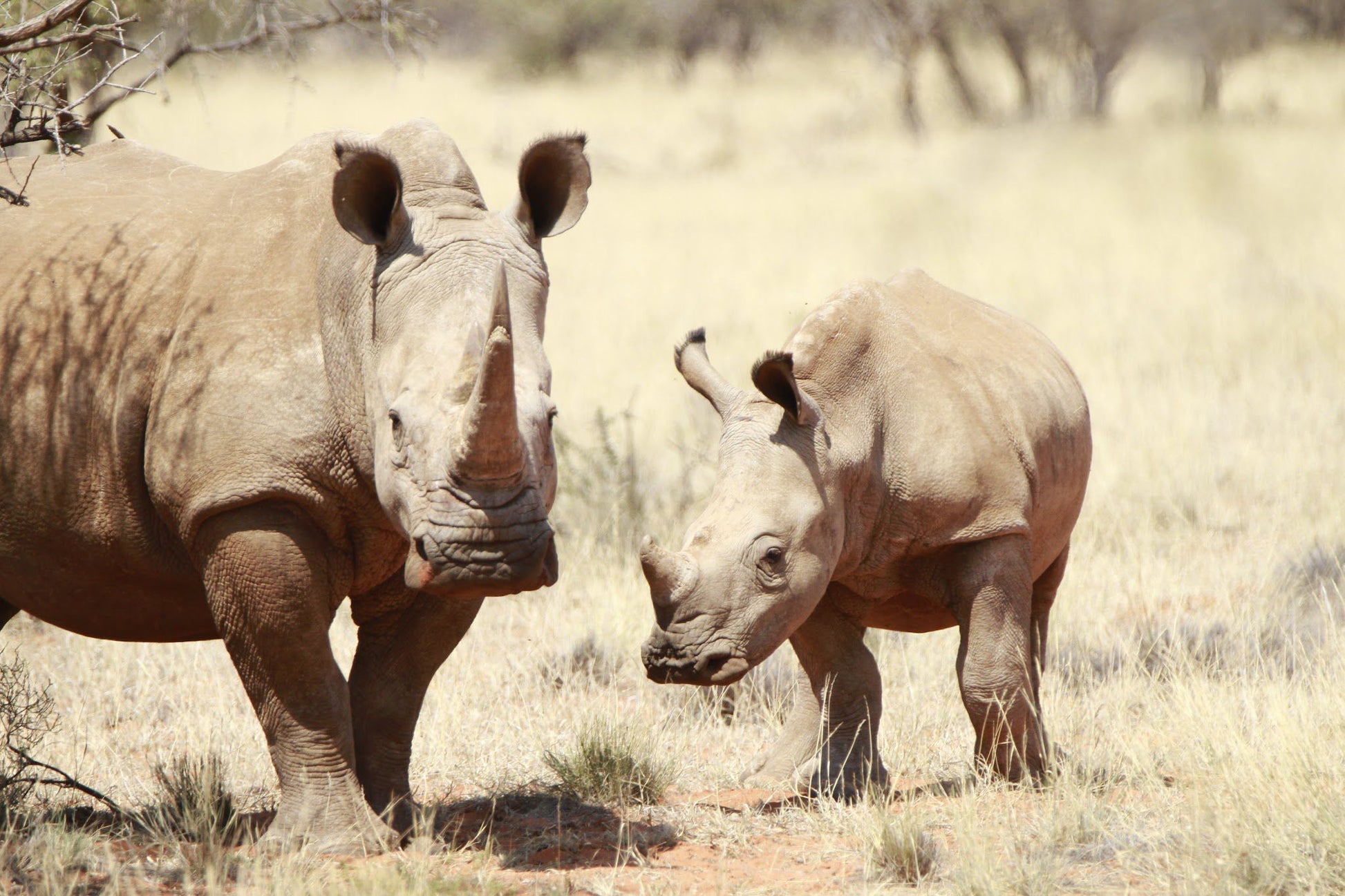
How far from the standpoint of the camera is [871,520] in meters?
5.29

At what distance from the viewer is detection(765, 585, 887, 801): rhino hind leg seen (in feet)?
18.4

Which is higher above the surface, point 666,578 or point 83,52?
point 83,52

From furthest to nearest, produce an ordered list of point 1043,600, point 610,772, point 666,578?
point 1043,600
point 610,772
point 666,578

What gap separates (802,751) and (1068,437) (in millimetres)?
1581

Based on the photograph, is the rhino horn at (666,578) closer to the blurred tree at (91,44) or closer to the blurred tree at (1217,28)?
the blurred tree at (91,44)

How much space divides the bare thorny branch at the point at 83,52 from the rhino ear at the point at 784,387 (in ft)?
7.03

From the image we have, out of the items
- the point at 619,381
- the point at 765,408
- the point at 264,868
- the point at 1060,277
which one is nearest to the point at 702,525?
the point at 765,408

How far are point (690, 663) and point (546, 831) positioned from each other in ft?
2.98

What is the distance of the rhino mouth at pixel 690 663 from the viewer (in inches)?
187

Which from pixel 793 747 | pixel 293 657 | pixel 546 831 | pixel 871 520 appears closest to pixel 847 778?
pixel 793 747

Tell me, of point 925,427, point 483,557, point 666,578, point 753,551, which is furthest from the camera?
point 925,427

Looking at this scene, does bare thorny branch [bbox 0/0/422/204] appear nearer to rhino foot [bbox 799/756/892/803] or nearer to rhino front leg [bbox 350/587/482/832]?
rhino front leg [bbox 350/587/482/832]

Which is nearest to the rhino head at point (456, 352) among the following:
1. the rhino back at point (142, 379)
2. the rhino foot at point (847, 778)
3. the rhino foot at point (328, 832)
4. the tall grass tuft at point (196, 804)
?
the rhino back at point (142, 379)

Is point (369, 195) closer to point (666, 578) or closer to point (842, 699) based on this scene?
point (666, 578)
